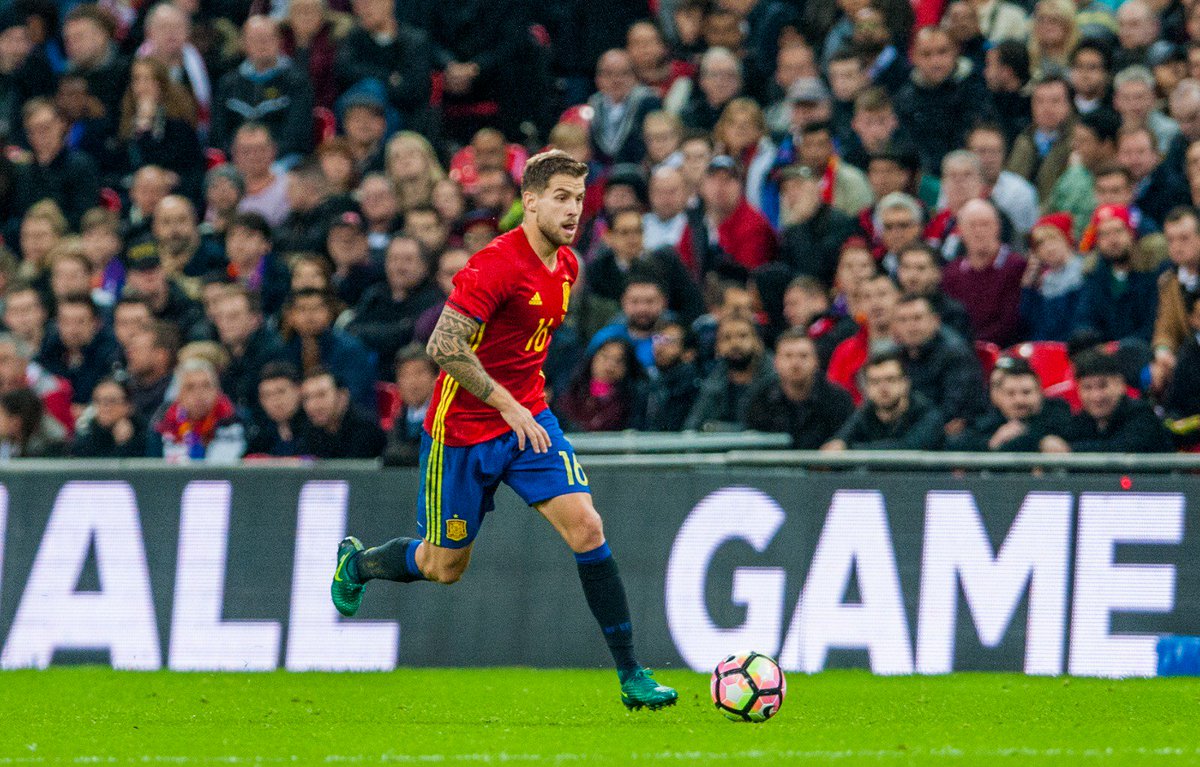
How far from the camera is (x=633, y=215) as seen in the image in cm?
1489

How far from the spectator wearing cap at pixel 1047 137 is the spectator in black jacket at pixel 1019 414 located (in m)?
2.83

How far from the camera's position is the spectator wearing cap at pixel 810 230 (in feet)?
48.6

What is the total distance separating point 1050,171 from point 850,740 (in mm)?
7800

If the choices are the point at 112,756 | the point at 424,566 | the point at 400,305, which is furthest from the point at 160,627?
the point at 112,756

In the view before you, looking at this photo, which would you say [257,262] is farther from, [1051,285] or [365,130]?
[1051,285]

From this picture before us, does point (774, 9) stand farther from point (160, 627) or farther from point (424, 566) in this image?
point (424, 566)

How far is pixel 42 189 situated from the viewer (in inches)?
720

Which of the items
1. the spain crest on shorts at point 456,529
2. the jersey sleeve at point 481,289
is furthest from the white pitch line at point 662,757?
the jersey sleeve at point 481,289

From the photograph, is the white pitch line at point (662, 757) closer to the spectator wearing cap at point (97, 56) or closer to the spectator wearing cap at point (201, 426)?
the spectator wearing cap at point (201, 426)

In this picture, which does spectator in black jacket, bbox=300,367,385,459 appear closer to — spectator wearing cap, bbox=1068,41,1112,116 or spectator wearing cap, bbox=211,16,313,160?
spectator wearing cap, bbox=211,16,313,160

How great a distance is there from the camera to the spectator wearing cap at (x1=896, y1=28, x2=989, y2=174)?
15539 millimetres

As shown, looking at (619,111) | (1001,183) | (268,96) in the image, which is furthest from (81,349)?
(1001,183)

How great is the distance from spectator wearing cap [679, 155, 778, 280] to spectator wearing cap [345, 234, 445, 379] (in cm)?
196

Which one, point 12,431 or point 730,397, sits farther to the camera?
→ point 12,431
